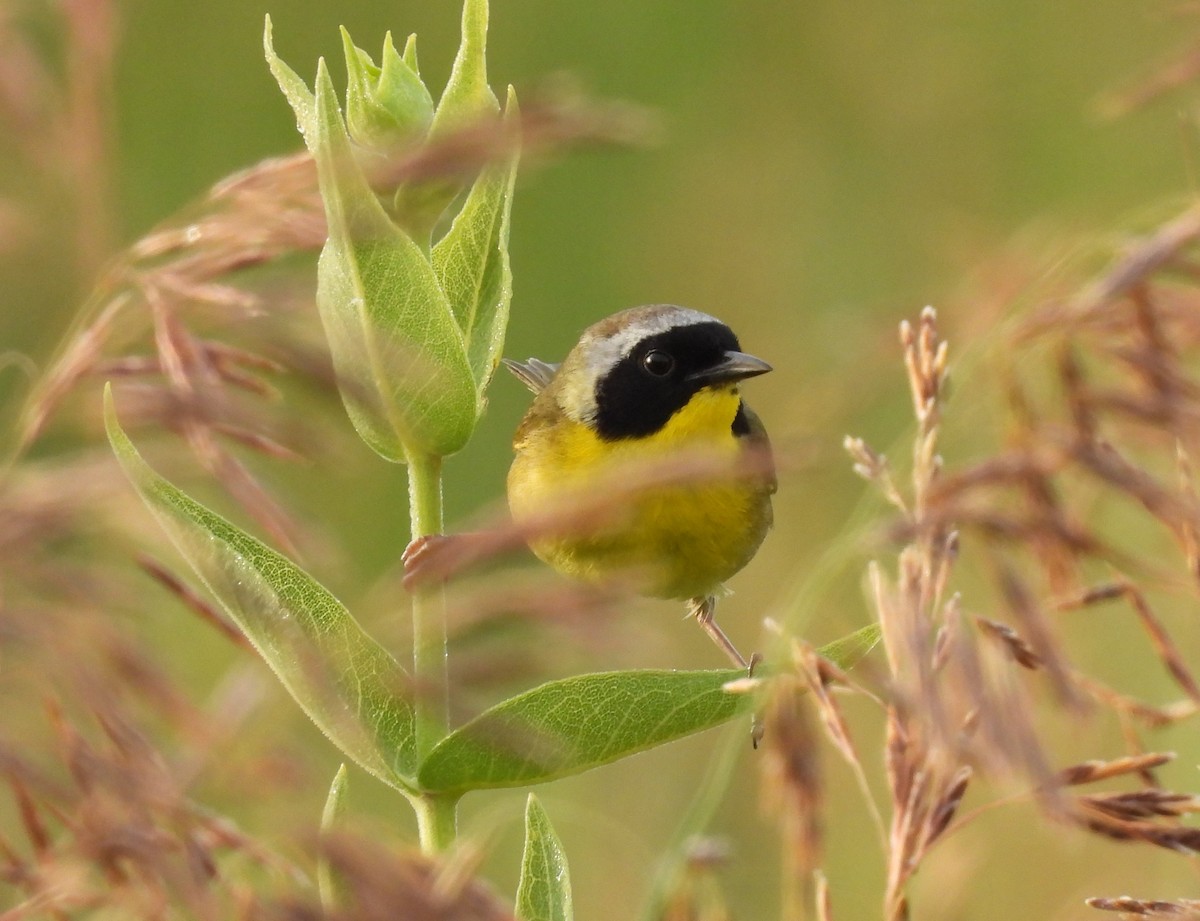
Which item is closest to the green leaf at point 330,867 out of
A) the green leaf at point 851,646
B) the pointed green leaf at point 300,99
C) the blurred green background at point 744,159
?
the green leaf at point 851,646

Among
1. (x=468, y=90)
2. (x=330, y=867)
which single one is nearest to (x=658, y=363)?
(x=468, y=90)

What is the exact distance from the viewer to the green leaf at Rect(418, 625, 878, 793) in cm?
118

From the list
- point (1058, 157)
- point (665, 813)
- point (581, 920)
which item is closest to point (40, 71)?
point (581, 920)

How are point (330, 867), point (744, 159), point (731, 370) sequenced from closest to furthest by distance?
point (330, 867) → point (731, 370) → point (744, 159)

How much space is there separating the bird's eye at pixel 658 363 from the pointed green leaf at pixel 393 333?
141 cm

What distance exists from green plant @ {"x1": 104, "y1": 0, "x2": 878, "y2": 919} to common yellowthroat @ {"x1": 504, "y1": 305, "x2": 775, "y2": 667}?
1.07 meters

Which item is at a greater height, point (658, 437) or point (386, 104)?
point (386, 104)

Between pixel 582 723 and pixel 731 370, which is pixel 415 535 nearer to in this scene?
pixel 582 723

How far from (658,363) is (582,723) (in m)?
1.55

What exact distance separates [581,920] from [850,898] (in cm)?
99

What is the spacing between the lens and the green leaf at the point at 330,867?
1.03 metres

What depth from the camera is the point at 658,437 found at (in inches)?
106

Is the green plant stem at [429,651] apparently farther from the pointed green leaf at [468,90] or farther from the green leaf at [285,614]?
the pointed green leaf at [468,90]

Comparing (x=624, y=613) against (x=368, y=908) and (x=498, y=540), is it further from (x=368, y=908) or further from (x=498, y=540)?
(x=368, y=908)
